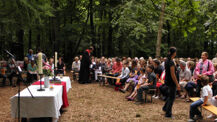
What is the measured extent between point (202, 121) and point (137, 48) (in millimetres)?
16895

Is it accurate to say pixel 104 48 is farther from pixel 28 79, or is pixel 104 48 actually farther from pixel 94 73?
pixel 28 79

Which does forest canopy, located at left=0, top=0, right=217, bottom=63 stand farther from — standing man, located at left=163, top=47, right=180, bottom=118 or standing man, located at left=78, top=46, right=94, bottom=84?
standing man, located at left=78, top=46, right=94, bottom=84

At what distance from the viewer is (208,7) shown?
10.8m

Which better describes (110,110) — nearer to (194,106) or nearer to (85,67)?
(194,106)

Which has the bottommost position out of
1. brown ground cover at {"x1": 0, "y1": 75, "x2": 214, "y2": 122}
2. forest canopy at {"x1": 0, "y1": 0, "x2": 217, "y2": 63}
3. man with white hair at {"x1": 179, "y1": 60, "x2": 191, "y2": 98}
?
brown ground cover at {"x1": 0, "y1": 75, "x2": 214, "y2": 122}

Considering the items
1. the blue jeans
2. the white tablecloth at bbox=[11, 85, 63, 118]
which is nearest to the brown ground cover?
the blue jeans

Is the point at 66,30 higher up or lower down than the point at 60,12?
lower down

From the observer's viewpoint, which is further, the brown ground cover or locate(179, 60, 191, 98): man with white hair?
locate(179, 60, 191, 98): man with white hair

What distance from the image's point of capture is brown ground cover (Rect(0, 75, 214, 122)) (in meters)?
5.07

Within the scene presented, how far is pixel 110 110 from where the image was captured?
5855mm

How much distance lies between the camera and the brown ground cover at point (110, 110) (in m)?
5.07

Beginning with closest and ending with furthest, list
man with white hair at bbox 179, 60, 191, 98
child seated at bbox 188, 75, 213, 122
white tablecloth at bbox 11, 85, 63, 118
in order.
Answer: white tablecloth at bbox 11, 85, 63, 118 < child seated at bbox 188, 75, 213, 122 < man with white hair at bbox 179, 60, 191, 98

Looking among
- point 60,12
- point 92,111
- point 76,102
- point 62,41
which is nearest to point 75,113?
point 92,111

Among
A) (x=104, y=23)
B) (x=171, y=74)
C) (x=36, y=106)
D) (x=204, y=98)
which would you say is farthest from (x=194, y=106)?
(x=104, y=23)
